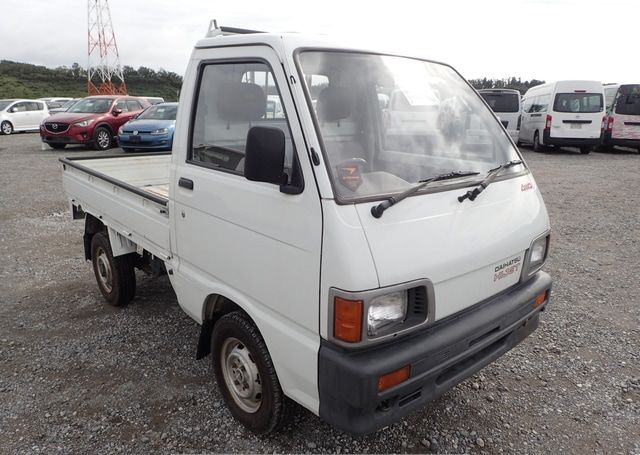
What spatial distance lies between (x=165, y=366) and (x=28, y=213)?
574 cm

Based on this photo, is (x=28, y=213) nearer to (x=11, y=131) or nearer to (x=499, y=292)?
(x=499, y=292)

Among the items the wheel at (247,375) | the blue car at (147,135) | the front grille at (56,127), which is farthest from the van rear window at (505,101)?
the wheel at (247,375)

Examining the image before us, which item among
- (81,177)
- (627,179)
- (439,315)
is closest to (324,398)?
(439,315)

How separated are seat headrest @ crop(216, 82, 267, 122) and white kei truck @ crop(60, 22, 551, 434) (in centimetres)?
1

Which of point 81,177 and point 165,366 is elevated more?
point 81,177

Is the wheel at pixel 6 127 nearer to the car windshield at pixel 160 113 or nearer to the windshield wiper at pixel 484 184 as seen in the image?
the car windshield at pixel 160 113

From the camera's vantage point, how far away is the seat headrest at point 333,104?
2318mm

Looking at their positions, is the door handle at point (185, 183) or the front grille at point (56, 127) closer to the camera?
the door handle at point (185, 183)

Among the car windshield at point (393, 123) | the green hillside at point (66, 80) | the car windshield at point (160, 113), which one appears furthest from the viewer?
the green hillside at point (66, 80)

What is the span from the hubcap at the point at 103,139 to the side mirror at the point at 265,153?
1459 cm

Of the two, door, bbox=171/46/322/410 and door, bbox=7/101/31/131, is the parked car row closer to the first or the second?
door, bbox=171/46/322/410

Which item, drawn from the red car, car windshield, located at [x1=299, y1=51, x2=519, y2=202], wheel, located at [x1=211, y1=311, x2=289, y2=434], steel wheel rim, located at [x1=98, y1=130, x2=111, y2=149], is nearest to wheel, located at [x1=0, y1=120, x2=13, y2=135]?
the red car

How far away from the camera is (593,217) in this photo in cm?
768

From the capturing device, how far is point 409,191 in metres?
2.21
